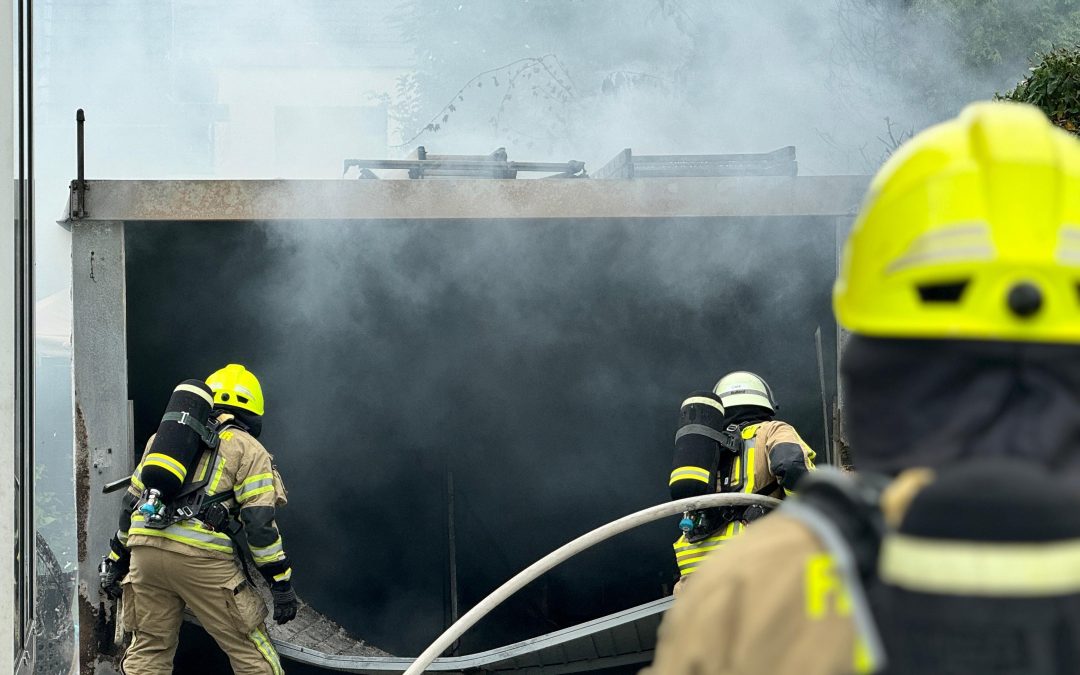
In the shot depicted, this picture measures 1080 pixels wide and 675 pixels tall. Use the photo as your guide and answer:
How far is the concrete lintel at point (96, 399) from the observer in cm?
568

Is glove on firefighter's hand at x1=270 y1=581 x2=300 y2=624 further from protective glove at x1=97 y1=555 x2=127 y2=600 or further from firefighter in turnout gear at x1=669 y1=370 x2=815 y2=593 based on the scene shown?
firefighter in turnout gear at x1=669 y1=370 x2=815 y2=593

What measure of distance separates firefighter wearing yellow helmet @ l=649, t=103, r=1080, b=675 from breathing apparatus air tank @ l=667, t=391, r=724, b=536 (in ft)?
13.0

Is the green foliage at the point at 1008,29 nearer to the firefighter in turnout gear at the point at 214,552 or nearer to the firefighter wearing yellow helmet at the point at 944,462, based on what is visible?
the firefighter in turnout gear at the point at 214,552

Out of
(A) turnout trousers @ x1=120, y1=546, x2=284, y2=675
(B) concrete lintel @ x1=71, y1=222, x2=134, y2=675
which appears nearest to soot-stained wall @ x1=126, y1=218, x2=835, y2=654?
(B) concrete lintel @ x1=71, y1=222, x2=134, y2=675

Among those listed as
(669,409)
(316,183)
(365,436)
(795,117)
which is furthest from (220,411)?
(795,117)

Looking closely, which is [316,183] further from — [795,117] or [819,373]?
[795,117]

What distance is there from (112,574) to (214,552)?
0.55 metres

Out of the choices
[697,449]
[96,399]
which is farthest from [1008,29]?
[96,399]

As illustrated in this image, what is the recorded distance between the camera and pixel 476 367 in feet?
25.1

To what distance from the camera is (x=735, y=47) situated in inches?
448

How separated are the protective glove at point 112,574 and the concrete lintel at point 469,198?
1.72m

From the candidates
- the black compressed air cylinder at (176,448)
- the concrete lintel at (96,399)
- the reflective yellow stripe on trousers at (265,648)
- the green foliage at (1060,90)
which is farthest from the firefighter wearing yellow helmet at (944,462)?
the concrete lintel at (96,399)

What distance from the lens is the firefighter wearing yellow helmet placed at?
90 cm

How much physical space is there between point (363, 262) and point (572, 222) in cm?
134
